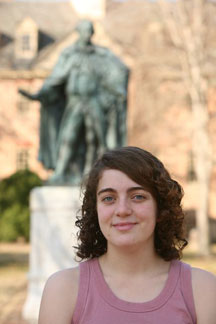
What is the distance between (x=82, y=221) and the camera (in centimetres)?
219

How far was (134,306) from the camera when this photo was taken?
1837mm

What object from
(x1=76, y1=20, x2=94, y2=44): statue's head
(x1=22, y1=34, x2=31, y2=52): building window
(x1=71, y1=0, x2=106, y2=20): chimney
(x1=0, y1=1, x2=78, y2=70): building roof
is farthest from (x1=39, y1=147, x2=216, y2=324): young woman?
(x1=71, y1=0, x2=106, y2=20): chimney

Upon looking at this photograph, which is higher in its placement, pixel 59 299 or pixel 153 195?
pixel 153 195

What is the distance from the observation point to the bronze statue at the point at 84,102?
8.59 metres

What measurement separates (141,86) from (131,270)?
2618cm

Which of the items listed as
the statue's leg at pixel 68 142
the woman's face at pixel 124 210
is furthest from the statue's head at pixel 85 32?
the woman's face at pixel 124 210

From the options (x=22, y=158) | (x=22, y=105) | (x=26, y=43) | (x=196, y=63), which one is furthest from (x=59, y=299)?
(x=26, y=43)

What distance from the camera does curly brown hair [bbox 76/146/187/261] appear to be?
196cm

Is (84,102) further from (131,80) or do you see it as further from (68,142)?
(131,80)

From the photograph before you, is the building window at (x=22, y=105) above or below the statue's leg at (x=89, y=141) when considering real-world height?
Result: above

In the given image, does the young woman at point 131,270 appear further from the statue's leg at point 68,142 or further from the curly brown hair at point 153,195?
the statue's leg at point 68,142

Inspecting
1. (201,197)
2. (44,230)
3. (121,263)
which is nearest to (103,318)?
(121,263)

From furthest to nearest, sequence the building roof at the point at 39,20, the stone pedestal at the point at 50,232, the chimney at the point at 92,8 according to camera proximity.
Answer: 1. the chimney at the point at 92,8
2. the building roof at the point at 39,20
3. the stone pedestal at the point at 50,232

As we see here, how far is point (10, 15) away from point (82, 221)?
32.6m
